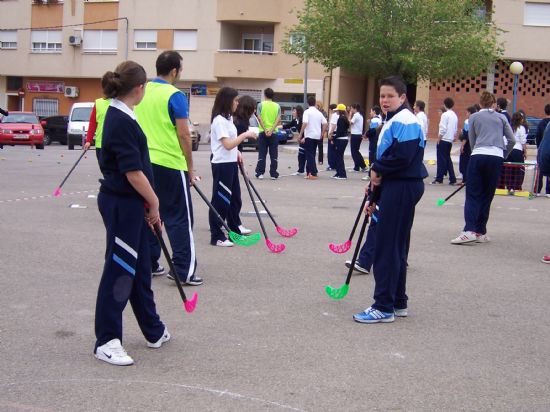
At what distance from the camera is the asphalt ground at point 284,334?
4719mm

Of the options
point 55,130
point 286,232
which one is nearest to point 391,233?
point 286,232

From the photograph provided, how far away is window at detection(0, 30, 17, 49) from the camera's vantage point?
51844mm

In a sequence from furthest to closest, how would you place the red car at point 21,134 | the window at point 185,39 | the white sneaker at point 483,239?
the window at point 185,39, the red car at point 21,134, the white sneaker at point 483,239

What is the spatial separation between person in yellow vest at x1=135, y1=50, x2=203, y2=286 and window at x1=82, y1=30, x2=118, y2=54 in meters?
43.3

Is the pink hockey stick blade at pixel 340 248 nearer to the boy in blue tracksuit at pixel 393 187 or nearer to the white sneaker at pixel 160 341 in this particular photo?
the boy in blue tracksuit at pixel 393 187

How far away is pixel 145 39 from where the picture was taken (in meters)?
47.9

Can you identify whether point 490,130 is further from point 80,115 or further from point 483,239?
point 80,115

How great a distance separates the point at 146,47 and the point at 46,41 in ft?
23.6

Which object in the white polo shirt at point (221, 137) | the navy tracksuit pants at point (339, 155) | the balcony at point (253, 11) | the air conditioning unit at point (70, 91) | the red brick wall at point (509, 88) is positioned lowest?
the navy tracksuit pants at point (339, 155)

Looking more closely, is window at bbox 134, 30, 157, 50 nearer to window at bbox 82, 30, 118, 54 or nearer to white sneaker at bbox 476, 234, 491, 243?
window at bbox 82, 30, 118, 54

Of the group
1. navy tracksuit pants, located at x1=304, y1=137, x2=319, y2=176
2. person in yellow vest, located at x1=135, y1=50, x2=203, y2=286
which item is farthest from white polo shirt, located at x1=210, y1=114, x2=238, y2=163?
navy tracksuit pants, located at x1=304, y1=137, x2=319, y2=176

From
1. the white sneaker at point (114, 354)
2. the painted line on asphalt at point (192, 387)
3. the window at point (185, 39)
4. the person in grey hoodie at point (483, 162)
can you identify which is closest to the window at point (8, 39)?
the window at point (185, 39)

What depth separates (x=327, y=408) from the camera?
4531mm

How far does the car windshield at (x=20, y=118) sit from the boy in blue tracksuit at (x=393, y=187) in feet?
92.5
